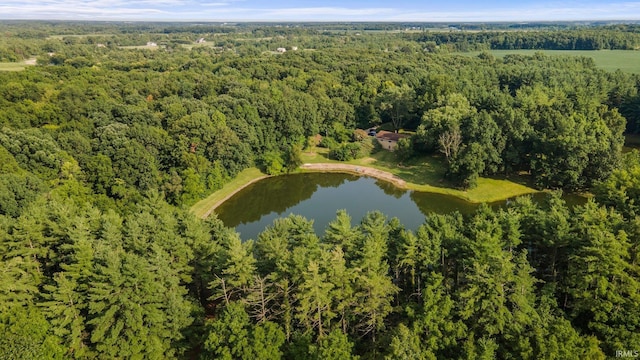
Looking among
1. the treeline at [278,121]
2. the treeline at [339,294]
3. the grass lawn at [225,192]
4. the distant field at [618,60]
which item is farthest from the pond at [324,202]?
the distant field at [618,60]

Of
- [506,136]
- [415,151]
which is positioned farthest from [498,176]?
[415,151]

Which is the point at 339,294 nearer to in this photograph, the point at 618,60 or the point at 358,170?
the point at 358,170

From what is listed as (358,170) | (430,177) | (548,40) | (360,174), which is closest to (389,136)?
(358,170)

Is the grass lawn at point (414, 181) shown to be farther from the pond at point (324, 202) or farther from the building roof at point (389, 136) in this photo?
the building roof at point (389, 136)

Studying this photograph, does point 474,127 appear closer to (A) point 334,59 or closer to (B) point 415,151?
(B) point 415,151

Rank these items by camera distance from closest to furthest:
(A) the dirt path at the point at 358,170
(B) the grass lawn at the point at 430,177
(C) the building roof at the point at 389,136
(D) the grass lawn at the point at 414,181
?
1. (D) the grass lawn at the point at 414,181
2. (B) the grass lawn at the point at 430,177
3. (A) the dirt path at the point at 358,170
4. (C) the building roof at the point at 389,136

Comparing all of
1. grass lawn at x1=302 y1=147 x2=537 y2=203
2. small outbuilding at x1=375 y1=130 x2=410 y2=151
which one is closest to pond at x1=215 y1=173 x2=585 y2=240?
grass lawn at x1=302 y1=147 x2=537 y2=203

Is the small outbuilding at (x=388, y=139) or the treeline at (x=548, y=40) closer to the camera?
the small outbuilding at (x=388, y=139)
